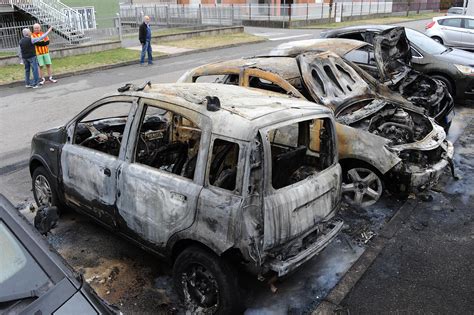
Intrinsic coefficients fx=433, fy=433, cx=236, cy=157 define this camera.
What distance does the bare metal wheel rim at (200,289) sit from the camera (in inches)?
141

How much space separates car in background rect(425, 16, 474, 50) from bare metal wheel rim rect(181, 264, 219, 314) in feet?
55.5

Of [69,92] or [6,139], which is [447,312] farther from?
[69,92]

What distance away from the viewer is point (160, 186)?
3793 mm

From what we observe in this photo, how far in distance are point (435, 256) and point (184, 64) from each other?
540 inches

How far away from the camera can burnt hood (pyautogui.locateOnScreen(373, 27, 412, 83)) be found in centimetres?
788

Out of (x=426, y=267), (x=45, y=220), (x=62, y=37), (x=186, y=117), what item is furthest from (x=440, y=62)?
(x=62, y=37)

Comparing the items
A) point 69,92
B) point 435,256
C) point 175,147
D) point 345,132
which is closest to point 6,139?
point 69,92

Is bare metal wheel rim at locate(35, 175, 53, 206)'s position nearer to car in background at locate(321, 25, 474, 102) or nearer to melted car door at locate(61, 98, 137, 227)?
melted car door at locate(61, 98, 137, 227)

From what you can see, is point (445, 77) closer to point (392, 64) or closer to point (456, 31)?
point (392, 64)

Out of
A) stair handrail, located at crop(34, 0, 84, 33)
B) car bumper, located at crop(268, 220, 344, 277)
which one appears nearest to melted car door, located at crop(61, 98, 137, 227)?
car bumper, located at crop(268, 220, 344, 277)

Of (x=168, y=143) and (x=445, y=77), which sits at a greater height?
(x=168, y=143)

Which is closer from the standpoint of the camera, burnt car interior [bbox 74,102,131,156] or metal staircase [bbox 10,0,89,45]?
burnt car interior [bbox 74,102,131,156]

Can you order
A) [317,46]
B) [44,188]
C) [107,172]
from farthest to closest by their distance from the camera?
[317,46] → [44,188] → [107,172]

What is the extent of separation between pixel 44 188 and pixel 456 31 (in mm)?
17123
